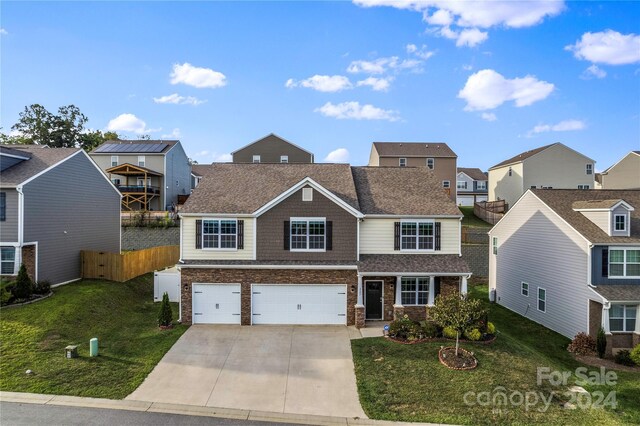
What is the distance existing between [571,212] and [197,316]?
19905mm

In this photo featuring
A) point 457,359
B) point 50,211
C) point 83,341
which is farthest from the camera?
point 50,211

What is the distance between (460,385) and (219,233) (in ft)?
39.6

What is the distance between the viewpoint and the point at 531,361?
13.9 m

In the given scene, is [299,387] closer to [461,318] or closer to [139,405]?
[139,405]

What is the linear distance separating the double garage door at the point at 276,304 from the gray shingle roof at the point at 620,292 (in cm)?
1178

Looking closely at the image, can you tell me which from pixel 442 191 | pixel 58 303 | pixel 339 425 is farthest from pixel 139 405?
pixel 442 191

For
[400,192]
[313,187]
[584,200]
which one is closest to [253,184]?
[313,187]

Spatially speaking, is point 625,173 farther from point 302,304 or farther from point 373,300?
point 302,304

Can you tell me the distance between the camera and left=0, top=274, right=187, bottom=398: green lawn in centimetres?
1157

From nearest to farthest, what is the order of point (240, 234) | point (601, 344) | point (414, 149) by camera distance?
point (601, 344), point (240, 234), point (414, 149)

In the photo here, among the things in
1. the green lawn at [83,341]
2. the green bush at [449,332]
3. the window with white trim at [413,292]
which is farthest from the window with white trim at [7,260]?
the green bush at [449,332]

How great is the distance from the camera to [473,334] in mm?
15211

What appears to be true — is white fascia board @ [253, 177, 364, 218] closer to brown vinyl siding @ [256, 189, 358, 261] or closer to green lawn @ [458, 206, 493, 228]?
brown vinyl siding @ [256, 189, 358, 261]

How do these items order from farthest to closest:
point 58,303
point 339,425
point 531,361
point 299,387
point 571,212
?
point 571,212, point 58,303, point 531,361, point 299,387, point 339,425
